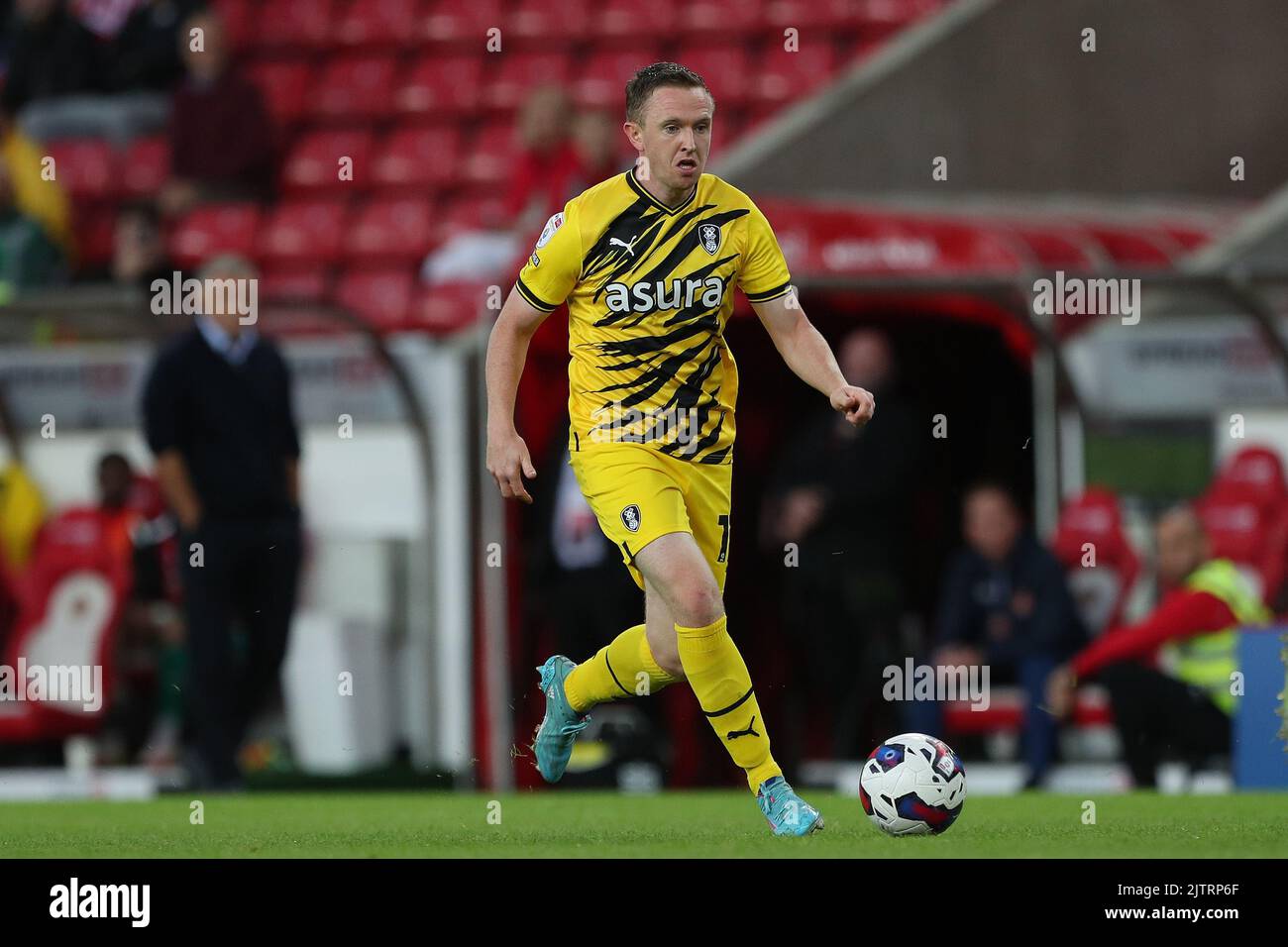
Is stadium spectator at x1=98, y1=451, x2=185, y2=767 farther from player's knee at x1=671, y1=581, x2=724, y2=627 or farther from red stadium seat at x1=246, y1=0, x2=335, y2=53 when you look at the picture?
player's knee at x1=671, y1=581, x2=724, y2=627

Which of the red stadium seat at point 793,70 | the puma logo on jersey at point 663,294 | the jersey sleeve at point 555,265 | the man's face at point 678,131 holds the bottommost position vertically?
the puma logo on jersey at point 663,294

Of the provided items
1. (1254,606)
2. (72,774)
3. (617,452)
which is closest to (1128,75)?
(1254,606)

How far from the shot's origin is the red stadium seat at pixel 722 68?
607 inches

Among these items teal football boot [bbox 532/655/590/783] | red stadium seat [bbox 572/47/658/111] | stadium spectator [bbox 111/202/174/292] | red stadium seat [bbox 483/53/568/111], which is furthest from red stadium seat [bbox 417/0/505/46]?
teal football boot [bbox 532/655/590/783]

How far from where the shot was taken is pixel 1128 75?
13.5 m

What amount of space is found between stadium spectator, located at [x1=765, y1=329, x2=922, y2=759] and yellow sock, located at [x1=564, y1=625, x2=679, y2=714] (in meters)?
3.69

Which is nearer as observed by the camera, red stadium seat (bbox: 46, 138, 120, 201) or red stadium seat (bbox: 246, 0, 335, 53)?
red stadium seat (bbox: 46, 138, 120, 201)

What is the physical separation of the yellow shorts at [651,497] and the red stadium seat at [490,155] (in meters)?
9.11

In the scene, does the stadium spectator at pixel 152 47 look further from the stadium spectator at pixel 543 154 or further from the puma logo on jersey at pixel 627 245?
the puma logo on jersey at pixel 627 245

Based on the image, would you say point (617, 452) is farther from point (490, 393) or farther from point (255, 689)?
point (255, 689)

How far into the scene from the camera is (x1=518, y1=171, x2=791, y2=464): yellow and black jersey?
6.61m

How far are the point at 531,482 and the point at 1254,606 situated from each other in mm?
3385

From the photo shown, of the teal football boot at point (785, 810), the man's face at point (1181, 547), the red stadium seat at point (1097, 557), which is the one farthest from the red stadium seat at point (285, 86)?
the teal football boot at point (785, 810)
